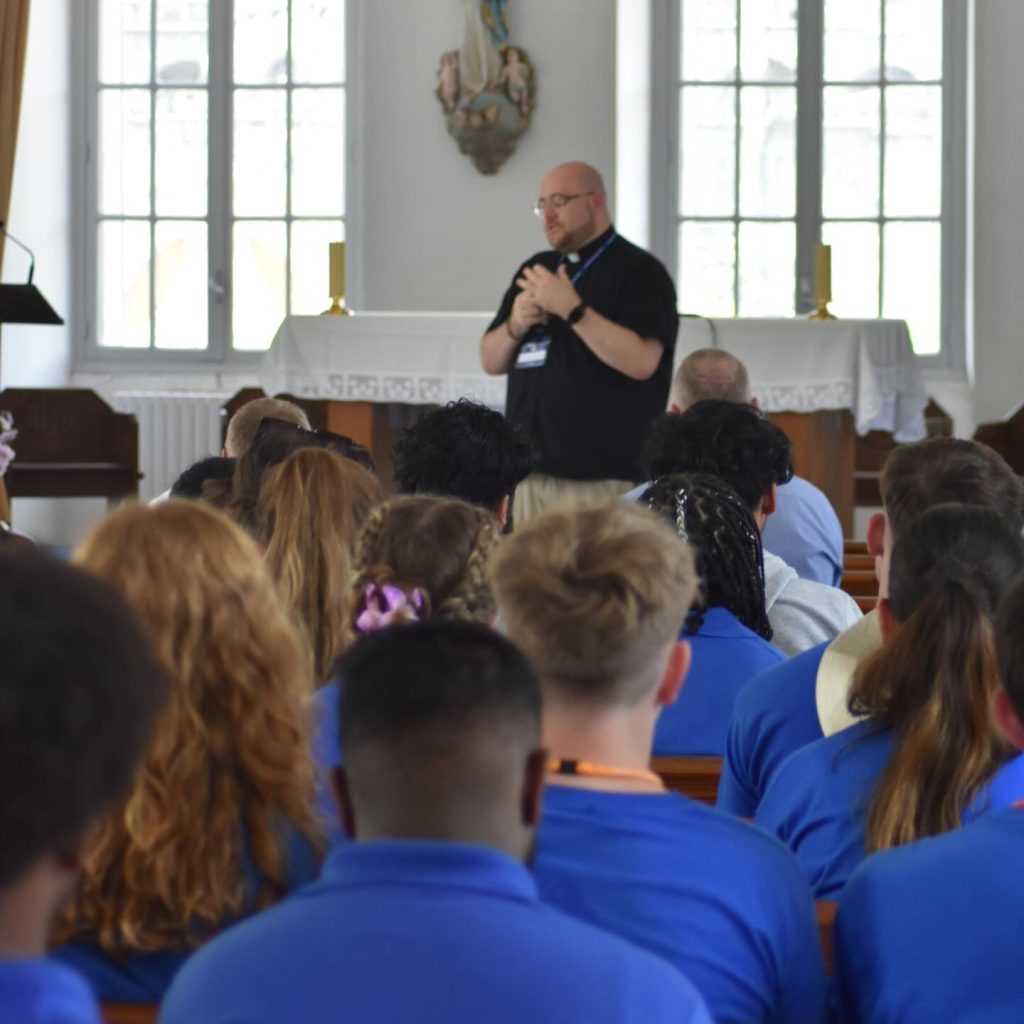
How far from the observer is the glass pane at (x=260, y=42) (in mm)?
10164

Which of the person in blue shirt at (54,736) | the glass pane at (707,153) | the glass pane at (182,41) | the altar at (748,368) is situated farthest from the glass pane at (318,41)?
the person in blue shirt at (54,736)

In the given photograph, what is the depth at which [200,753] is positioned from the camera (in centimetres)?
160

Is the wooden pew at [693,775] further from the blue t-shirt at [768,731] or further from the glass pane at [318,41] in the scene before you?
the glass pane at [318,41]

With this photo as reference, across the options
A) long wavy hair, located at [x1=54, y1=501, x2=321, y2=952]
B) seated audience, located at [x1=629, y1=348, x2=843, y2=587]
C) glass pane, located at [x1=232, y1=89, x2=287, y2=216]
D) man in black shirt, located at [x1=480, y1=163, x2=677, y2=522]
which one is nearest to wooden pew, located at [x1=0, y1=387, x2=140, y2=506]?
glass pane, located at [x1=232, y1=89, x2=287, y2=216]

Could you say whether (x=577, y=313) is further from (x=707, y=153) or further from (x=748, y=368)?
(x=707, y=153)

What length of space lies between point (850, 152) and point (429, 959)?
9426mm

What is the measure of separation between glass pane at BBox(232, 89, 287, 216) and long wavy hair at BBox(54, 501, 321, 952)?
28.8 ft

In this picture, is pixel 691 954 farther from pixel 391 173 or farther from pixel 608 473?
pixel 391 173

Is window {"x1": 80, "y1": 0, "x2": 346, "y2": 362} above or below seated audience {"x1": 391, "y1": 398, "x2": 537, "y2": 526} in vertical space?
above

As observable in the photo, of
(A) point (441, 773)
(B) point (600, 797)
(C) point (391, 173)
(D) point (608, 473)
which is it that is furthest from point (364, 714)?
(C) point (391, 173)

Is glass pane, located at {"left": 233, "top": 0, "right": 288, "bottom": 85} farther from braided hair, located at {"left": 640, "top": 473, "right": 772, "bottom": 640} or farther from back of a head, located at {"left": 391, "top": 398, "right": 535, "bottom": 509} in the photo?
braided hair, located at {"left": 640, "top": 473, "right": 772, "bottom": 640}

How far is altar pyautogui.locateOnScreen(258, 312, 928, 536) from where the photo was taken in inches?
268

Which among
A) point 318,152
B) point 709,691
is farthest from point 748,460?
point 318,152

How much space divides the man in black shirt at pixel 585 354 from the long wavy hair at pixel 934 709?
9.99 ft
